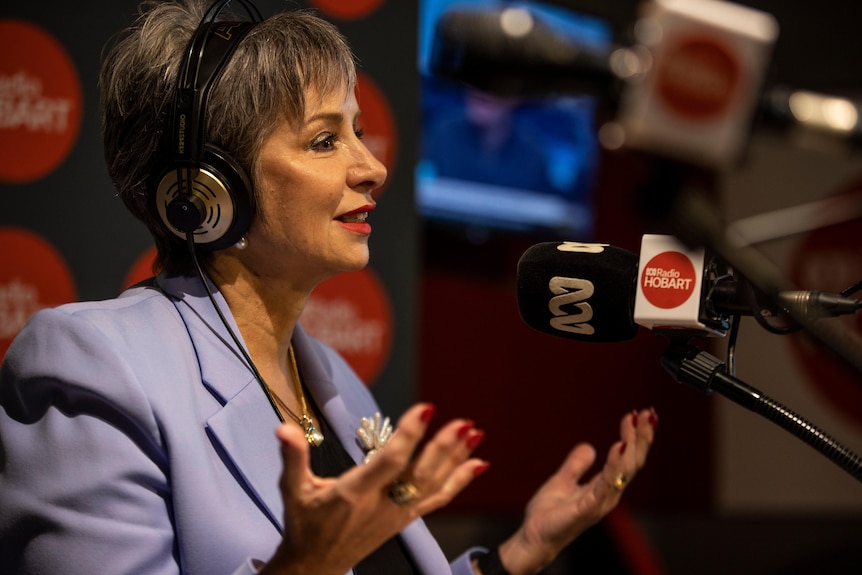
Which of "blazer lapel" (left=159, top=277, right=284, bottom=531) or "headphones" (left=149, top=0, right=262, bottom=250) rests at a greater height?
"headphones" (left=149, top=0, right=262, bottom=250)

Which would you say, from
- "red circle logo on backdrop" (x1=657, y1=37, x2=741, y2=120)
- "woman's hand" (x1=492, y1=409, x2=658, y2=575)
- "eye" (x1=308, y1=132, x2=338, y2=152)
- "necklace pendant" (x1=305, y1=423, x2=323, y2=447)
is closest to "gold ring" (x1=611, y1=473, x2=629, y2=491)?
"woman's hand" (x1=492, y1=409, x2=658, y2=575)

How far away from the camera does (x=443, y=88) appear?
3.62m

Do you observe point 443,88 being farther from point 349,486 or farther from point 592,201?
point 349,486

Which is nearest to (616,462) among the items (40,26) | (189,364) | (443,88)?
(189,364)

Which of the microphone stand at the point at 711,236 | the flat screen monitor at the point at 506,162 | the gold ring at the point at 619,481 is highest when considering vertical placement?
the microphone stand at the point at 711,236

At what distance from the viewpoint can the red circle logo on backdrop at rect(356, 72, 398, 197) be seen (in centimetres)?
254

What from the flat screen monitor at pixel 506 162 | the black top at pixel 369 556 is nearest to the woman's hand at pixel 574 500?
the black top at pixel 369 556

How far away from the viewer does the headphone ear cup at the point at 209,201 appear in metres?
1.49

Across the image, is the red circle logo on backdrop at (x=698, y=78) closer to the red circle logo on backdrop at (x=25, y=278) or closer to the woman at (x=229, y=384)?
the woman at (x=229, y=384)

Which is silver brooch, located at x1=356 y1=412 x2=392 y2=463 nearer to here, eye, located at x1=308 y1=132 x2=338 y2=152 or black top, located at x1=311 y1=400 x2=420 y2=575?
black top, located at x1=311 y1=400 x2=420 y2=575

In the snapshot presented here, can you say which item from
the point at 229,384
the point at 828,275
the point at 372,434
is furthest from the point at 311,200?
the point at 828,275

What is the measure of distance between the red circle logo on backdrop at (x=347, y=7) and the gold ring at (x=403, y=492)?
172cm

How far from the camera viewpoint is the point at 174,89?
152 cm

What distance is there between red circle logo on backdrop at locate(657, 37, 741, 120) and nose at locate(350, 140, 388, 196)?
3.55 feet
